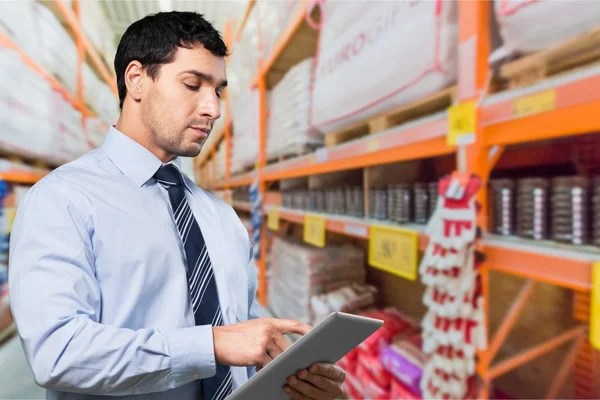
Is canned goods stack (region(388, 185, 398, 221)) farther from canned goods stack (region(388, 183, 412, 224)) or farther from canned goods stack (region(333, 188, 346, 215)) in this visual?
canned goods stack (region(333, 188, 346, 215))

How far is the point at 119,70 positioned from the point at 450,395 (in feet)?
4.45

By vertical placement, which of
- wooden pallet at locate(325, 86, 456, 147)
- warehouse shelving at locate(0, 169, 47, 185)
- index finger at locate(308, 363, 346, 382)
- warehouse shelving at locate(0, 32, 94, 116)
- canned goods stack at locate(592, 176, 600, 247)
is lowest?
index finger at locate(308, 363, 346, 382)

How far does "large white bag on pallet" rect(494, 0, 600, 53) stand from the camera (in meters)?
0.73

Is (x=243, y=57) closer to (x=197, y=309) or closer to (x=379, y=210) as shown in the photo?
(x=379, y=210)

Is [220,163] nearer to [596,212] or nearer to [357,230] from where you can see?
[357,230]

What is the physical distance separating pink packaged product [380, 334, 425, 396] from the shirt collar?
4.12 feet

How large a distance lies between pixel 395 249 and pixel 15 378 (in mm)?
2490

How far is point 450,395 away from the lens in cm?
106

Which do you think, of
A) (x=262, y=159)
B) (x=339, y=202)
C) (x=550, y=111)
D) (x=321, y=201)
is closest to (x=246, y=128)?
(x=262, y=159)

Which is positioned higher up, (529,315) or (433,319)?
(433,319)

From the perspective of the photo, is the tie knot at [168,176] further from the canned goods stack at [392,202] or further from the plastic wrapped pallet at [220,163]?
the plastic wrapped pallet at [220,163]

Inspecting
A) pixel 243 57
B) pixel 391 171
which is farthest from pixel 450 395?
pixel 243 57

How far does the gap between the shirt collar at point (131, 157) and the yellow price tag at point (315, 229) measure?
3.65 feet

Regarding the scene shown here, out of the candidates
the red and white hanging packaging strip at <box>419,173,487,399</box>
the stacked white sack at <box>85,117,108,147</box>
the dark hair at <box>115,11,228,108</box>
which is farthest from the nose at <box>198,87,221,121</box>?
the stacked white sack at <box>85,117,108,147</box>
